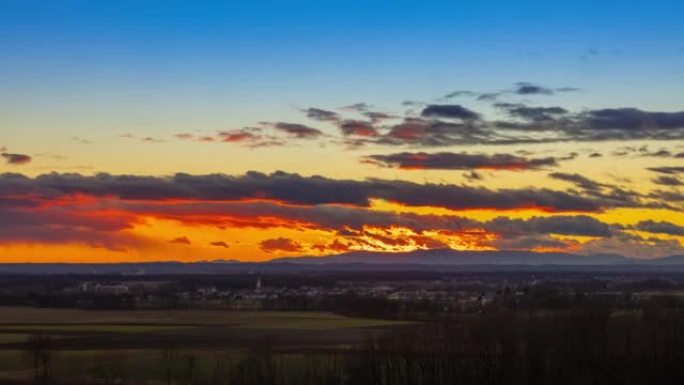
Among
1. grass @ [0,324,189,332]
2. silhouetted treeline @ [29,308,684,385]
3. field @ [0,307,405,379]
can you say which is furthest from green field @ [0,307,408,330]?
silhouetted treeline @ [29,308,684,385]

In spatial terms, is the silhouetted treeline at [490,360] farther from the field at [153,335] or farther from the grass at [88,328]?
the grass at [88,328]

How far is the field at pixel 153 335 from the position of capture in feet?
261

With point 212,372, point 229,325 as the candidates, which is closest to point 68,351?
point 212,372

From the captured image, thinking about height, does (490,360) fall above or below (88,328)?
below

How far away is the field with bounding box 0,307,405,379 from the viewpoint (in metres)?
79.6

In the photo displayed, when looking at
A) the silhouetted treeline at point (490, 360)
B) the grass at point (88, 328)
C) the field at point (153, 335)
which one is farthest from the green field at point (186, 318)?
the silhouetted treeline at point (490, 360)

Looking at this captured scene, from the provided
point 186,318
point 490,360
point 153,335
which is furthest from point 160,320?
point 490,360

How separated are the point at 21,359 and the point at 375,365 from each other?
29728mm

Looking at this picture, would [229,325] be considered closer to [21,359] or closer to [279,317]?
[279,317]

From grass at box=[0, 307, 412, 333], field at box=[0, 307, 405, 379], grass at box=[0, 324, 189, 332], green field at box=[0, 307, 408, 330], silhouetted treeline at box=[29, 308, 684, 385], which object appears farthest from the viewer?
green field at box=[0, 307, 408, 330]

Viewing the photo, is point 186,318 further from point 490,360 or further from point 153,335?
point 490,360

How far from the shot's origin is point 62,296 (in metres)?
183

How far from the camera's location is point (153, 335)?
101m

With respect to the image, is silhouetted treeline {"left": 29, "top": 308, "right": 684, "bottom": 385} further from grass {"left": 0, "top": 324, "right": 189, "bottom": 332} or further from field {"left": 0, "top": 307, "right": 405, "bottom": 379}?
grass {"left": 0, "top": 324, "right": 189, "bottom": 332}
